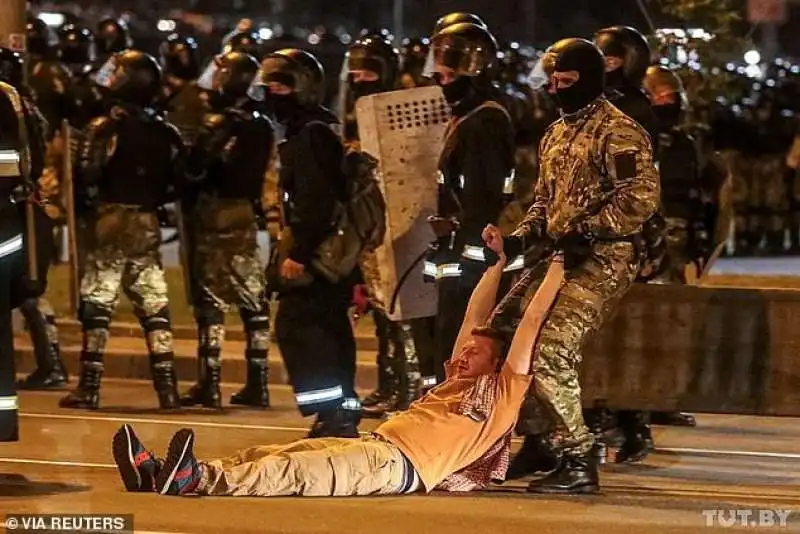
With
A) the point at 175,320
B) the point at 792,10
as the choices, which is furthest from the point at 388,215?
the point at 792,10

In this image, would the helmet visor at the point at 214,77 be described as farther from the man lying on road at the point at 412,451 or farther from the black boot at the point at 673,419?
the black boot at the point at 673,419

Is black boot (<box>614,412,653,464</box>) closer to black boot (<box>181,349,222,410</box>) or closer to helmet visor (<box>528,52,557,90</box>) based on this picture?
helmet visor (<box>528,52,557,90</box>)

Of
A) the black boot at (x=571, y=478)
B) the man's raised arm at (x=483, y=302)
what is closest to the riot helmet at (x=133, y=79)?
the man's raised arm at (x=483, y=302)

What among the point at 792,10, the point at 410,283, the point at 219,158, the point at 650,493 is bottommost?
the point at 650,493

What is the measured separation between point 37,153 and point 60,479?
2.70 meters

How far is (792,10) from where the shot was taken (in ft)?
99.2

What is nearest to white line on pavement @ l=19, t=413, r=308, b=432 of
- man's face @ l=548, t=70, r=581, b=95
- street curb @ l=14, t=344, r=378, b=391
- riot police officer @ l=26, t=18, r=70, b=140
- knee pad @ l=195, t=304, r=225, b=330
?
knee pad @ l=195, t=304, r=225, b=330

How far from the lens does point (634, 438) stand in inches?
358

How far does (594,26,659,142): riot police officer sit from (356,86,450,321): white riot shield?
1044 mm

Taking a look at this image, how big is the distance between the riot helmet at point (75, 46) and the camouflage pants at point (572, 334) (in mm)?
6955

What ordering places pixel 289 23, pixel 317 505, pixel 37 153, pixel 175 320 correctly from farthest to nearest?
1. pixel 289 23
2. pixel 175 320
3. pixel 37 153
4. pixel 317 505

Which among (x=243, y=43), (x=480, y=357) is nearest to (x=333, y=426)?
(x=480, y=357)

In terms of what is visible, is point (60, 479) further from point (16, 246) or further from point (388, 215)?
point (388, 215)

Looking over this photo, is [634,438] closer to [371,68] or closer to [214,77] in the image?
[371,68]
